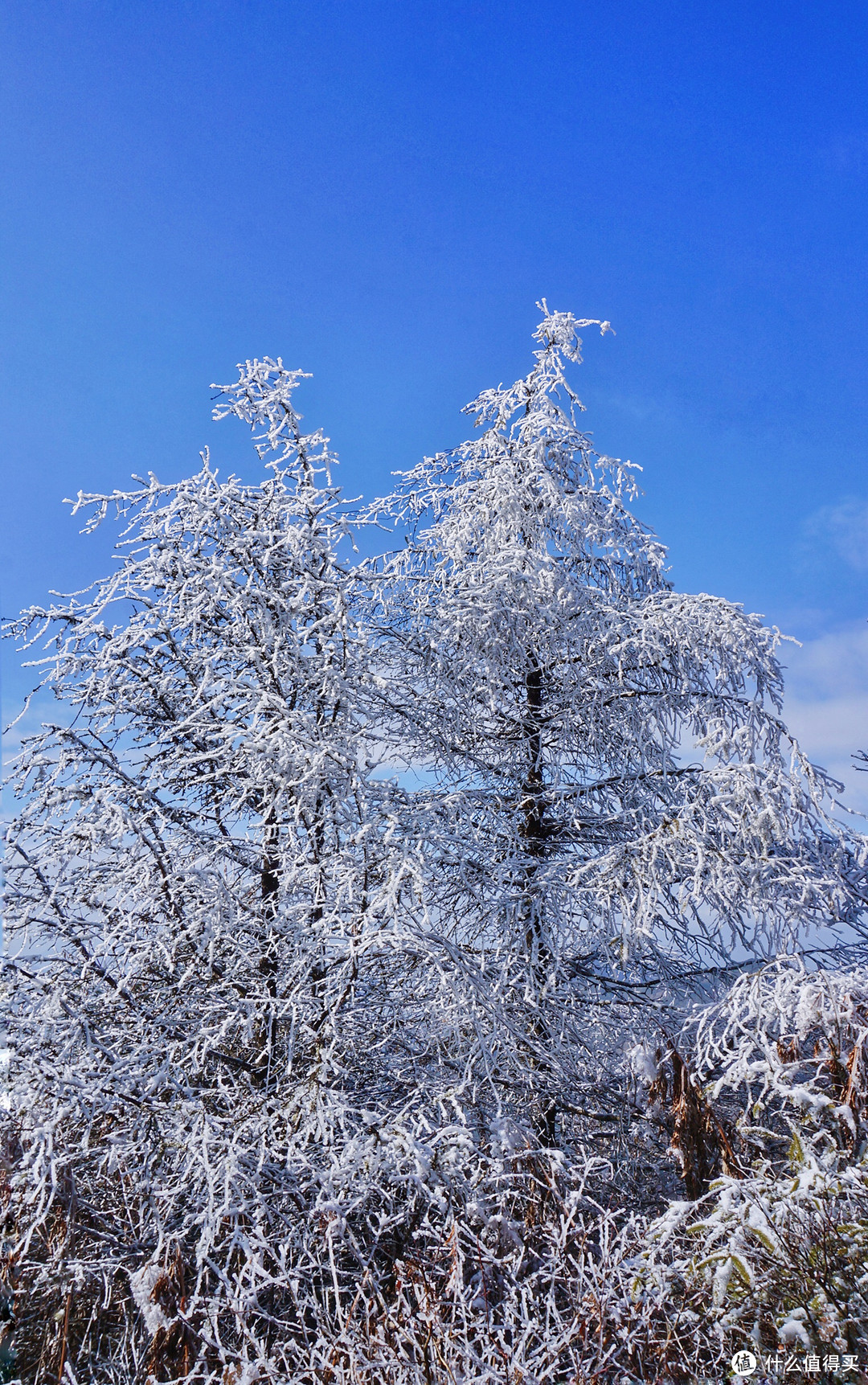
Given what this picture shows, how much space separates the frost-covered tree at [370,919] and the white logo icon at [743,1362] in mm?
377

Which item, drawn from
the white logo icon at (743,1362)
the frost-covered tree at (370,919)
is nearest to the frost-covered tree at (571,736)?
the frost-covered tree at (370,919)

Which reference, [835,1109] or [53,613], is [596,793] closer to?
[835,1109]

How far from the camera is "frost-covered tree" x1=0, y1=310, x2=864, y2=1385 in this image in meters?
4.43

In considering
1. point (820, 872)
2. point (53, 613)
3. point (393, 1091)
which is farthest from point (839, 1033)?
point (53, 613)

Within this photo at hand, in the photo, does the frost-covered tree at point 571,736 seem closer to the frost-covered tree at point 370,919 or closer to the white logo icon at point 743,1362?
the frost-covered tree at point 370,919

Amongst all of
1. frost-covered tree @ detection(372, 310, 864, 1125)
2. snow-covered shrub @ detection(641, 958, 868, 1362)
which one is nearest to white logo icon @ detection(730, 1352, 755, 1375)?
snow-covered shrub @ detection(641, 958, 868, 1362)

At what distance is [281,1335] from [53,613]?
4997 mm

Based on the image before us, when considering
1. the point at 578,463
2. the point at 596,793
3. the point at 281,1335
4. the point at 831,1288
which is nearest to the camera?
the point at 831,1288

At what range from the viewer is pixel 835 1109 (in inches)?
161

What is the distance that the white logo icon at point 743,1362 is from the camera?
354cm

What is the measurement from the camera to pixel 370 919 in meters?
4.95

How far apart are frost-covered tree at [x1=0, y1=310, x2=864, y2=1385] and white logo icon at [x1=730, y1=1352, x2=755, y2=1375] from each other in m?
0.38

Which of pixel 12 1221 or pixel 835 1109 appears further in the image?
pixel 12 1221

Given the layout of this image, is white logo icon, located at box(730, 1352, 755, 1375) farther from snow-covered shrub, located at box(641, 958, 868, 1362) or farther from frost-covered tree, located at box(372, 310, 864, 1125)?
frost-covered tree, located at box(372, 310, 864, 1125)
